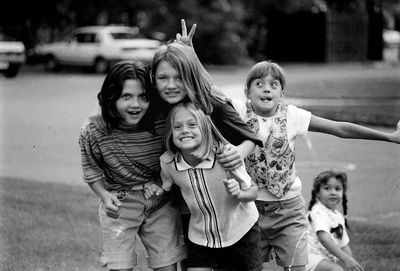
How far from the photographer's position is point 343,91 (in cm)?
1923

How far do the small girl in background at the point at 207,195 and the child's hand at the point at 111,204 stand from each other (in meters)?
0.26

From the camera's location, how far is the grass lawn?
5.48 metres

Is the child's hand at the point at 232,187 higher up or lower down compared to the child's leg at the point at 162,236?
higher up

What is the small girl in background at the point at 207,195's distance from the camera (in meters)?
3.73

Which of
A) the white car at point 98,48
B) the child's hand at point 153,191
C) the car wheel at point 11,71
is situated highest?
the white car at point 98,48

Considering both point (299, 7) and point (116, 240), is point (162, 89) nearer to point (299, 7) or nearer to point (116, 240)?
point (116, 240)

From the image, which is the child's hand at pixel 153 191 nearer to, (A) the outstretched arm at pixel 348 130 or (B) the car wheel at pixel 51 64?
(A) the outstretched arm at pixel 348 130

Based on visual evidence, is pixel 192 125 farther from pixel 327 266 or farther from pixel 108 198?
pixel 327 266

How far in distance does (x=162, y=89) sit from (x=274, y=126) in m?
0.73

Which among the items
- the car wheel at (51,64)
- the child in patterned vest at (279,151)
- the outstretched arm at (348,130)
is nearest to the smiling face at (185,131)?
the child in patterned vest at (279,151)

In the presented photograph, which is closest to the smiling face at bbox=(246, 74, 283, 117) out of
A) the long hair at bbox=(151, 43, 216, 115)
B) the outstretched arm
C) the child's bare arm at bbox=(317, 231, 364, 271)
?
the outstretched arm

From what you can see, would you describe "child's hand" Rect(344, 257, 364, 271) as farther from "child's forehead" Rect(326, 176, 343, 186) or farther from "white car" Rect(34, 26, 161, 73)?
"white car" Rect(34, 26, 161, 73)

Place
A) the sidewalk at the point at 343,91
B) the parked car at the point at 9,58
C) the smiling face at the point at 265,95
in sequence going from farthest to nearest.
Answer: the parked car at the point at 9,58, the sidewalk at the point at 343,91, the smiling face at the point at 265,95

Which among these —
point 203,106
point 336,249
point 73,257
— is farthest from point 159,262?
point 73,257
